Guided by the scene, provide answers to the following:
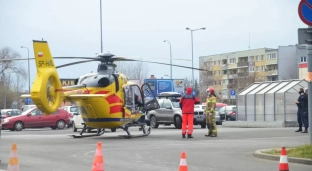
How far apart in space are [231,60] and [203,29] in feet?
225

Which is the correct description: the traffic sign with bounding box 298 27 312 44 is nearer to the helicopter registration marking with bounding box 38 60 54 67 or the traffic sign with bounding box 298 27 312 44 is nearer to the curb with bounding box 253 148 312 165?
the curb with bounding box 253 148 312 165

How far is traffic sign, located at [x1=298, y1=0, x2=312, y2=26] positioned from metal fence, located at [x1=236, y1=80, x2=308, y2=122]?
22604 millimetres

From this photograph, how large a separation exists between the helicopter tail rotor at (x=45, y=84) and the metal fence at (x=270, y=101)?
1768 centimetres

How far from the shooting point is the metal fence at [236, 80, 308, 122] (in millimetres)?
35406

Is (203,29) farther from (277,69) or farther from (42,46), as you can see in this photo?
(277,69)

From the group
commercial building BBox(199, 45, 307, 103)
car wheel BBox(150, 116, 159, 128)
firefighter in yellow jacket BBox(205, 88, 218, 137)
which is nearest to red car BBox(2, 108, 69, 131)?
car wheel BBox(150, 116, 159, 128)


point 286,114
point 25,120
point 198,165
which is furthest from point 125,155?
point 25,120

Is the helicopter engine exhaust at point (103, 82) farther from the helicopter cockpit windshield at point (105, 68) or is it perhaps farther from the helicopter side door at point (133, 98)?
the helicopter side door at point (133, 98)

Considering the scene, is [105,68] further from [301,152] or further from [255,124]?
A: [255,124]

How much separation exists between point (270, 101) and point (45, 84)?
63.2ft

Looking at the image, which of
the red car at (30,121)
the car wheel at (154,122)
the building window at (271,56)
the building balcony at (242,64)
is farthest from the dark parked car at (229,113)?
the building balcony at (242,64)

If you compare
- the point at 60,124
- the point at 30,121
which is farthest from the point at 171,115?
the point at 30,121

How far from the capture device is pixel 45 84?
65.5ft

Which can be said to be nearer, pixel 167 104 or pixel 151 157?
pixel 151 157
